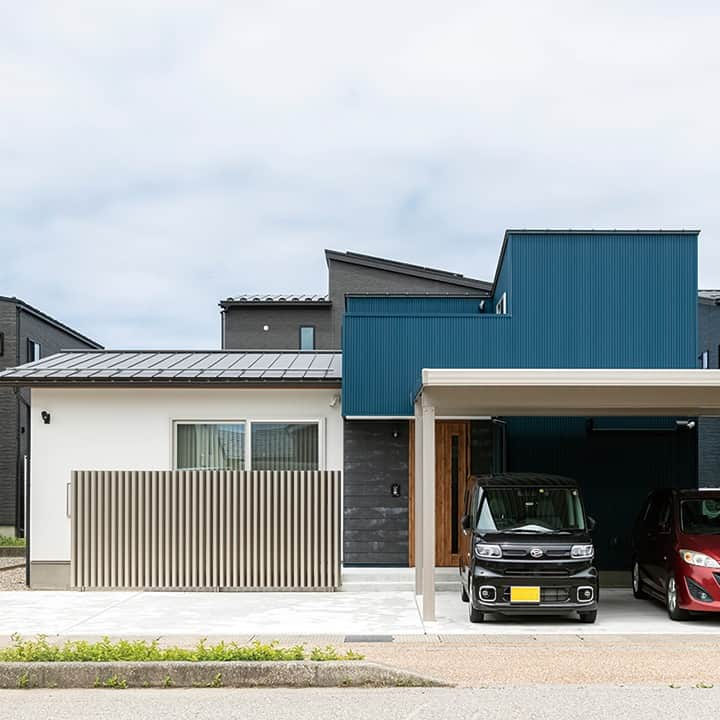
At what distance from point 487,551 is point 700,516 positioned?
293cm

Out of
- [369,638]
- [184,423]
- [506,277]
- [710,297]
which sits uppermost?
[710,297]

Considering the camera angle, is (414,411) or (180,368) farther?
(180,368)

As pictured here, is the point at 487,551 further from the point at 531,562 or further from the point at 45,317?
the point at 45,317

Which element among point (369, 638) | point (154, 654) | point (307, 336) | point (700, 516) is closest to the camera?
point (154, 654)

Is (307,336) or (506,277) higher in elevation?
(307,336)

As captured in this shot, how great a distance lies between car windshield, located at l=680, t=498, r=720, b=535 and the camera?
12914 millimetres

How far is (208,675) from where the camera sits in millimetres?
9102

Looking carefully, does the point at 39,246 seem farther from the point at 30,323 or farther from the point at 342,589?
the point at 342,589

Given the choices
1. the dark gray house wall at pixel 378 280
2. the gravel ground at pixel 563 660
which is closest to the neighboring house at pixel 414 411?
the gravel ground at pixel 563 660

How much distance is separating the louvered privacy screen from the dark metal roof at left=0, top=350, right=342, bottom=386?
1.56 meters

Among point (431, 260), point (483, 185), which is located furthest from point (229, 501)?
point (431, 260)

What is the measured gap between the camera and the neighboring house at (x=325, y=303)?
112 feet

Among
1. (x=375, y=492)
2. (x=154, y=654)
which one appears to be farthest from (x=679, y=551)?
(x=154, y=654)

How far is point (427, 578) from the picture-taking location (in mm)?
12438
